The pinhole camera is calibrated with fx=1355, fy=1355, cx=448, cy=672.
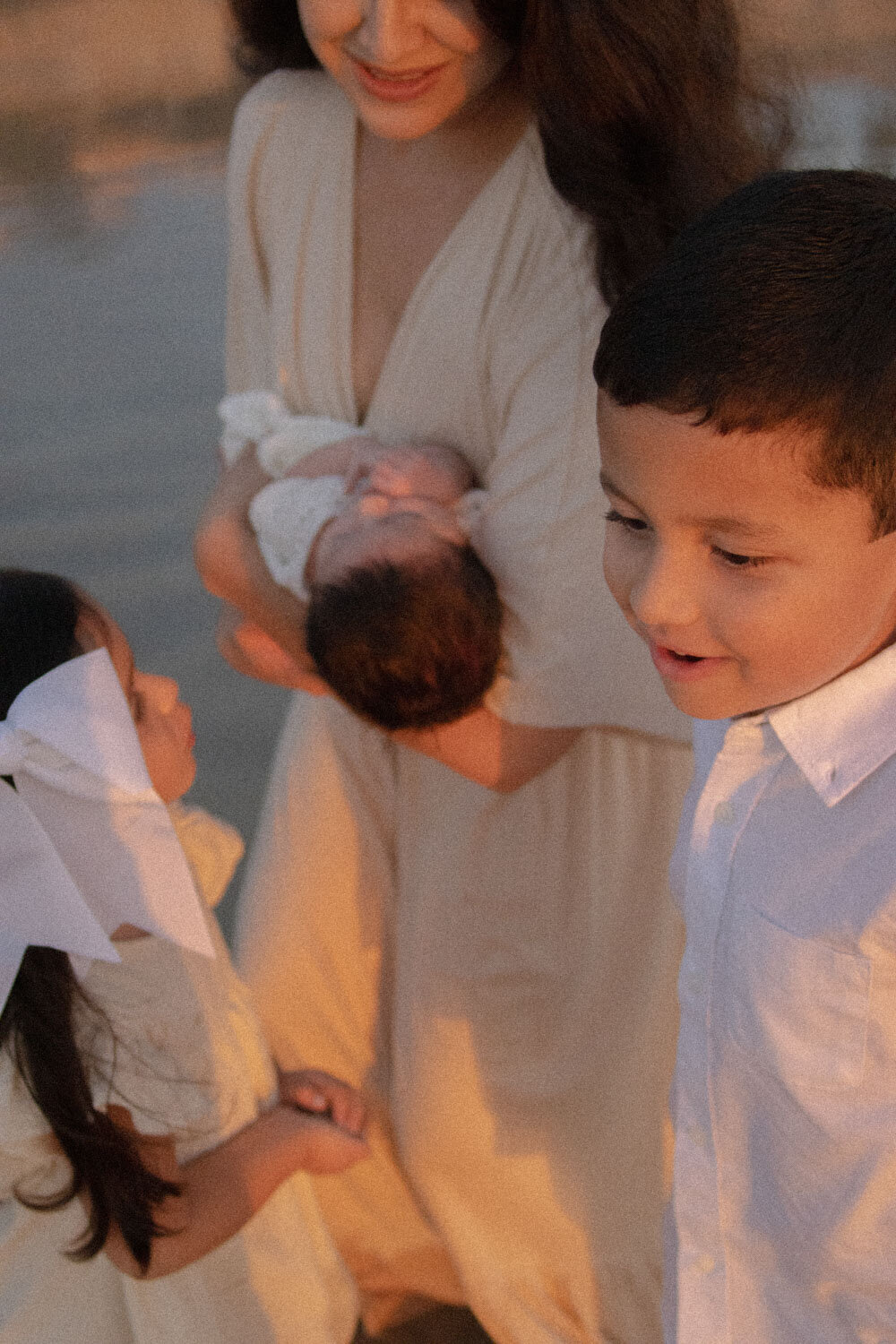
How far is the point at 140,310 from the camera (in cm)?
451

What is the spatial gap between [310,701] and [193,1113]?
2.43ft

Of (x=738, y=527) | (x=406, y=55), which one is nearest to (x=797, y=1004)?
(x=738, y=527)

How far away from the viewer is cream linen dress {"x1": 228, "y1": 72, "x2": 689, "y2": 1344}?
1.53m

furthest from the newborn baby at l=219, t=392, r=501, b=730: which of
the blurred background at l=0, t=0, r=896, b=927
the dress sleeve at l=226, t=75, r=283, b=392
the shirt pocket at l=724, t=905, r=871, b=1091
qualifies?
the blurred background at l=0, t=0, r=896, b=927

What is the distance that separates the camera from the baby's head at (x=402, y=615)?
1.57 metres

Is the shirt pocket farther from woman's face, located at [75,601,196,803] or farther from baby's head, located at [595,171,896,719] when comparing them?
woman's face, located at [75,601,196,803]

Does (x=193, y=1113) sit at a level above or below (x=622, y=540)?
below

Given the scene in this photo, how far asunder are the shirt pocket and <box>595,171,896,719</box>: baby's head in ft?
0.72

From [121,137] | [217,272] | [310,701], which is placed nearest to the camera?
[310,701]

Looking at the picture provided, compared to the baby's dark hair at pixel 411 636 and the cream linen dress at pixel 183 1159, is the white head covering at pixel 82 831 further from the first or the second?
the baby's dark hair at pixel 411 636

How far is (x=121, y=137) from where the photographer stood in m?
5.68

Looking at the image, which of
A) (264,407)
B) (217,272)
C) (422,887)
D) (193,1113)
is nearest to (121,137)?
(217,272)

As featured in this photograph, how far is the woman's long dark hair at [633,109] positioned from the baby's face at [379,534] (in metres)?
0.33

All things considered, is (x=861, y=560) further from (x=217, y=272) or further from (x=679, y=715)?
(x=217, y=272)
